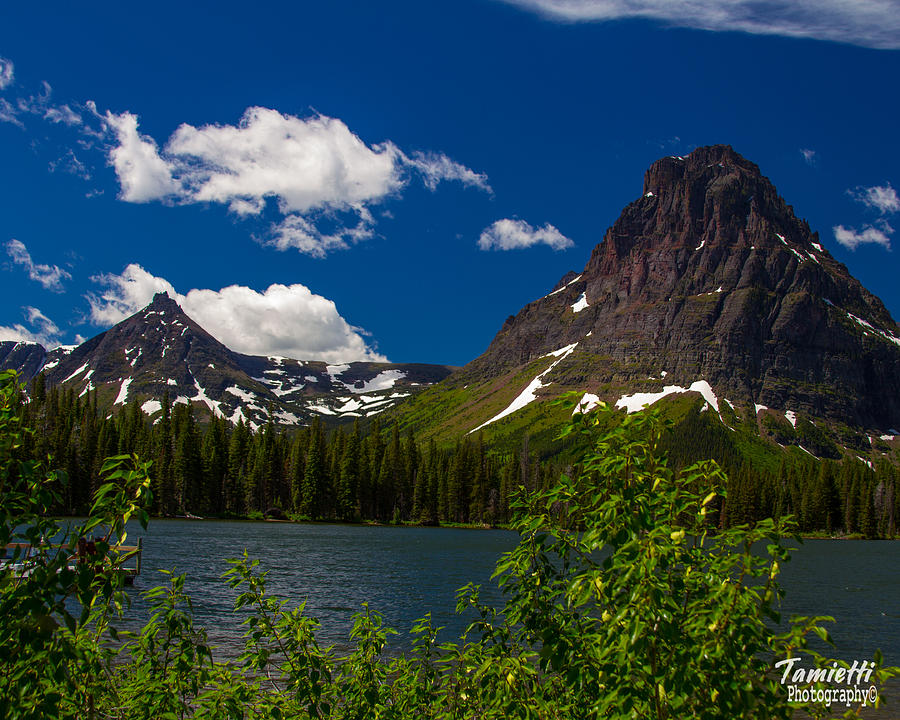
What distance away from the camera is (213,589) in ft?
133

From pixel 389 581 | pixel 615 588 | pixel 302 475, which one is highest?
pixel 615 588

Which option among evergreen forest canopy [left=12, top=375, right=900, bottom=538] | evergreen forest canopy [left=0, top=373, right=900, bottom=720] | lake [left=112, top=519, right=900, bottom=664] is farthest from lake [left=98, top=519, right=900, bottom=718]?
evergreen forest canopy [left=12, top=375, right=900, bottom=538]

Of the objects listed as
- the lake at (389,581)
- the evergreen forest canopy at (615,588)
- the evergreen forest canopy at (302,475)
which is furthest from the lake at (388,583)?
the evergreen forest canopy at (302,475)

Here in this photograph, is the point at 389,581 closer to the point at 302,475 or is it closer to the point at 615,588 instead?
the point at 615,588

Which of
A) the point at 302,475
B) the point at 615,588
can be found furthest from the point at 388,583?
the point at 302,475

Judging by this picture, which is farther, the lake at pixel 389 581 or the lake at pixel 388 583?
the lake at pixel 389 581

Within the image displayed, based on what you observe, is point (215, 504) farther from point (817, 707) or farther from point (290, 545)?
point (817, 707)

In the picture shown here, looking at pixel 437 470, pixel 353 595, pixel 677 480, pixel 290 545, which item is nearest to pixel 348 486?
pixel 437 470

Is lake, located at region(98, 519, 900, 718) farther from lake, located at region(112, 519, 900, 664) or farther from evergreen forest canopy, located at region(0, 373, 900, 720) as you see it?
evergreen forest canopy, located at region(0, 373, 900, 720)

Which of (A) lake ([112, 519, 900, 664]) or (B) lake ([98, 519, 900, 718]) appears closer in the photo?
(B) lake ([98, 519, 900, 718])

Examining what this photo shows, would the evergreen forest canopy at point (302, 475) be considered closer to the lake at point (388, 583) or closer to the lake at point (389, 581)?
the lake at point (388, 583)

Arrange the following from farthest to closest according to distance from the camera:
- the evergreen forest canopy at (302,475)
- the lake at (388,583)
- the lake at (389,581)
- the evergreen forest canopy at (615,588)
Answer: the evergreen forest canopy at (302,475), the lake at (389,581), the lake at (388,583), the evergreen forest canopy at (615,588)

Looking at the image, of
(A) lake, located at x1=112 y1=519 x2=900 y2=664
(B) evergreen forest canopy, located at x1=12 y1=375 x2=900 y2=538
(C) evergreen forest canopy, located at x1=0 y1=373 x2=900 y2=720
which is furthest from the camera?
(B) evergreen forest canopy, located at x1=12 y1=375 x2=900 y2=538

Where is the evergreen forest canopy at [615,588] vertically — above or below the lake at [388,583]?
above
